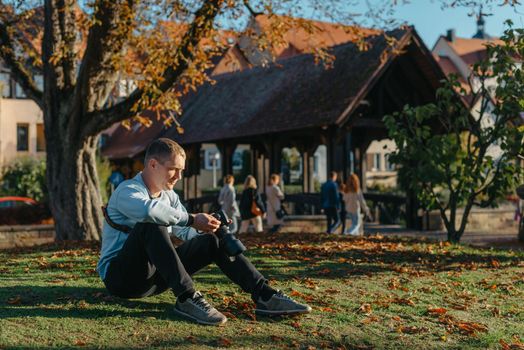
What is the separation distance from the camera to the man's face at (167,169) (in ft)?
17.4

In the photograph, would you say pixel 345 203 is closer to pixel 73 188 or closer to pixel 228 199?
pixel 228 199

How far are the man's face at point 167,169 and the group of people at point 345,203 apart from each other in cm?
1203

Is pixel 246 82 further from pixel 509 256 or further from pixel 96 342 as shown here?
pixel 96 342

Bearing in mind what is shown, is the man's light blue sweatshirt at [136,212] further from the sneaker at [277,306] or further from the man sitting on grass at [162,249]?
the sneaker at [277,306]

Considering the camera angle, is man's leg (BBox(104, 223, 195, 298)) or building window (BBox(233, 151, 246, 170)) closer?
man's leg (BBox(104, 223, 195, 298))

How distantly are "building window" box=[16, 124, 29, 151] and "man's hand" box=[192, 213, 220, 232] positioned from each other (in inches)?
1434

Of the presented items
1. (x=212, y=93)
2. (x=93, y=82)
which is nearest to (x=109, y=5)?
(x=93, y=82)

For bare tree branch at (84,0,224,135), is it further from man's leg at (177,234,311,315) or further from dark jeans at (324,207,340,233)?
dark jeans at (324,207,340,233)

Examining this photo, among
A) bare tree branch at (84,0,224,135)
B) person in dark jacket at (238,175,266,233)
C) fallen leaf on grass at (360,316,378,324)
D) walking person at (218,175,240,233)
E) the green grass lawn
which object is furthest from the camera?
walking person at (218,175,240,233)

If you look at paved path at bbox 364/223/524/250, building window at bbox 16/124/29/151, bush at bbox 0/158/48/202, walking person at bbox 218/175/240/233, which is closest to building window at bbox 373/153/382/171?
building window at bbox 16/124/29/151

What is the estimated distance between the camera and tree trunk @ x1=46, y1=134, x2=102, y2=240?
13156 millimetres

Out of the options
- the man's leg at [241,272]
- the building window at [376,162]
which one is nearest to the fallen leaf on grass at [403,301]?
the man's leg at [241,272]

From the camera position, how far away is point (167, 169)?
534cm

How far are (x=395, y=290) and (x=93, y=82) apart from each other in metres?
7.45
